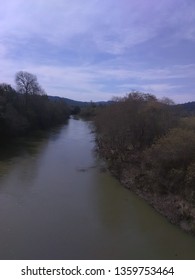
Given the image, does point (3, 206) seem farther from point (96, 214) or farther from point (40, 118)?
point (40, 118)

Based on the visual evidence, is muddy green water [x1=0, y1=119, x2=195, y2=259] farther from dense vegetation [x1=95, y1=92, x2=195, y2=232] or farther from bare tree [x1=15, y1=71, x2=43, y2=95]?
bare tree [x1=15, y1=71, x2=43, y2=95]

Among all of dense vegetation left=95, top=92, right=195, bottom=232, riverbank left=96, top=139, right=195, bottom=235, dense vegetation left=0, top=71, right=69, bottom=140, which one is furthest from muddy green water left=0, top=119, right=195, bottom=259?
dense vegetation left=0, top=71, right=69, bottom=140

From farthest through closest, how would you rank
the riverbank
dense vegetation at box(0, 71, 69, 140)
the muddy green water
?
dense vegetation at box(0, 71, 69, 140)
the riverbank
the muddy green water

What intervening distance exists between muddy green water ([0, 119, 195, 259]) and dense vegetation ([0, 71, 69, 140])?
15.2 meters

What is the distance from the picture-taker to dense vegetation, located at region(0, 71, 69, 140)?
39938 millimetres

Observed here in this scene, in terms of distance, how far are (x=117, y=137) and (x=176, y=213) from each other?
51.9ft

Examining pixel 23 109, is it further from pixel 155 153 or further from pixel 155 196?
pixel 155 196

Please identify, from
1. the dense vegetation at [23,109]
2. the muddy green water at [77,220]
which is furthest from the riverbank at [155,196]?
the dense vegetation at [23,109]

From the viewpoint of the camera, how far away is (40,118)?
5688cm

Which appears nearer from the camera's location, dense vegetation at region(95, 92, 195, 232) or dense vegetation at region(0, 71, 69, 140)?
dense vegetation at region(95, 92, 195, 232)

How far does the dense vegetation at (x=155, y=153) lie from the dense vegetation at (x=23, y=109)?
1105 centimetres

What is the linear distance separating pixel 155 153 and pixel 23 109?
106ft
